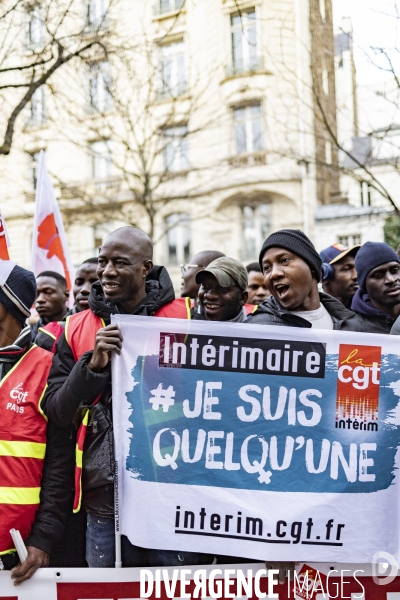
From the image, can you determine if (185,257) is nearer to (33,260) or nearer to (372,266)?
(33,260)

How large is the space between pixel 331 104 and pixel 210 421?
754 centimetres

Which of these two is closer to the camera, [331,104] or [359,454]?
[359,454]

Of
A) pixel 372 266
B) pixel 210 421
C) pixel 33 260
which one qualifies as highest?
pixel 33 260

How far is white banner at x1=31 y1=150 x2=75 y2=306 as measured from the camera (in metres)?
6.14

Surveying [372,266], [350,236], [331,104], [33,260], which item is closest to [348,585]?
[372,266]

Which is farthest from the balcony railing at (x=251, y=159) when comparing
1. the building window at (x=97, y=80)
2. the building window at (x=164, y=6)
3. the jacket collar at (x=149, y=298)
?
the jacket collar at (x=149, y=298)

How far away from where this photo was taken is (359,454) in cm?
253

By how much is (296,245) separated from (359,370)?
2.02 ft

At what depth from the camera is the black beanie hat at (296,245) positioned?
8.98ft

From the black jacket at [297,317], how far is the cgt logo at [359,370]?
225 millimetres

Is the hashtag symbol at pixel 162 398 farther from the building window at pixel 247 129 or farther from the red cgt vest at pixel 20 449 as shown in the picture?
the building window at pixel 247 129

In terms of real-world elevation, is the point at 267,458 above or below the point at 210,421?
below

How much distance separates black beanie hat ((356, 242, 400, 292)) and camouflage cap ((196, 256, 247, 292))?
0.67m

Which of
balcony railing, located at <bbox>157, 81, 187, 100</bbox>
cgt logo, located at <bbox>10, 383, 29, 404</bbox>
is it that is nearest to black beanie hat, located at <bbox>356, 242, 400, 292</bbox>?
cgt logo, located at <bbox>10, 383, 29, 404</bbox>
